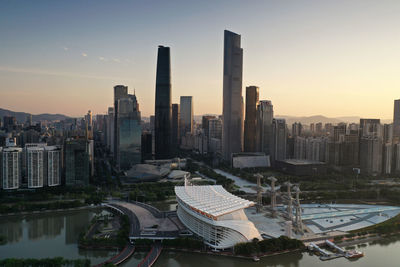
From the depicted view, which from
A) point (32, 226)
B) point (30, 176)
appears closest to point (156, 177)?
point (30, 176)

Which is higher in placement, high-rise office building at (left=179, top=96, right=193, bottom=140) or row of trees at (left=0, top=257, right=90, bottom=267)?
high-rise office building at (left=179, top=96, right=193, bottom=140)

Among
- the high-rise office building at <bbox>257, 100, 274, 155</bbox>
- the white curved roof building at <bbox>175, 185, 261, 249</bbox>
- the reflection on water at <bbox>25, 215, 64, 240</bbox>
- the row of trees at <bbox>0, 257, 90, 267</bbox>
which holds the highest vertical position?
the high-rise office building at <bbox>257, 100, 274, 155</bbox>

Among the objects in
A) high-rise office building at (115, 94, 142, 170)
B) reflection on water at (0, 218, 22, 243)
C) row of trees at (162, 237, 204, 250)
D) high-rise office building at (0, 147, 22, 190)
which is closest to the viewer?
row of trees at (162, 237, 204, 250)

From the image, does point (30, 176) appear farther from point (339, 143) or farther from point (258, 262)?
point (339, 143)

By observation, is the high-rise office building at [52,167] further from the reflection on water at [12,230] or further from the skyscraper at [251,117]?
the skyscraper at [251,117]

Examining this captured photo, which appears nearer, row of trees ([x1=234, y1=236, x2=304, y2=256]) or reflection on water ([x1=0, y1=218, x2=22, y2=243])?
row of trees ([x1=234, y1=236, x2=304, y2=256])

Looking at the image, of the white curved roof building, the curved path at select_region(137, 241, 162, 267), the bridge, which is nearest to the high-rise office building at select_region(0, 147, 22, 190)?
the bridge

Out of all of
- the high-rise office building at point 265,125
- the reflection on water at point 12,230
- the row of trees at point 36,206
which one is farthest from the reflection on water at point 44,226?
the high-rise office building at point 265,125

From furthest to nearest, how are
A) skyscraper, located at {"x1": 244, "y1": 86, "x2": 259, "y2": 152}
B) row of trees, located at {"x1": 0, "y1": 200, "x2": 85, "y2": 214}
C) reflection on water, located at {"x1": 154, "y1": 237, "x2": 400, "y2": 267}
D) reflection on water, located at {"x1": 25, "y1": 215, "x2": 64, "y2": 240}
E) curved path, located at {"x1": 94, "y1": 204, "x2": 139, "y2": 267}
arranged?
skyscraper, located at {"x1": 244, "y1": 86, "x2": 259, "y2": 152} < row of trees, located at {"x1": 0, "y1": 200, "x2": 85, "y2": 214} < reflection on water, located at {"x1": 25, "y1": 215, "x2": 64, "y2": 240} < reflection on water, located at {"x1": 154, "y1": 237, "x2": 400, "y2": 267} < curved path, located at {"x1": 94, "y1": 204, "x2": 139, "y2": 267}

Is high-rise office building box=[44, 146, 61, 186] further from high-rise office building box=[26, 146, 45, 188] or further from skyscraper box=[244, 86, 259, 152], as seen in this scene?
skyscraper box=[244, 86, 259, 152]
